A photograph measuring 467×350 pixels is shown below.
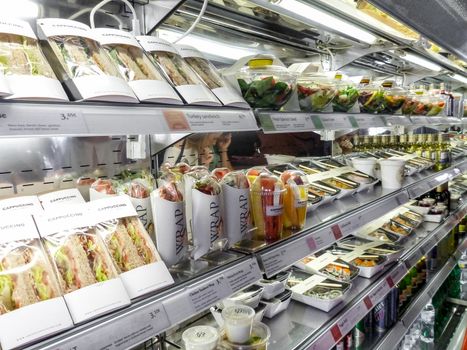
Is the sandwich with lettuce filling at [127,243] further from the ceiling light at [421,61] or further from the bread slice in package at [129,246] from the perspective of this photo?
the ceiling light at [421,61]

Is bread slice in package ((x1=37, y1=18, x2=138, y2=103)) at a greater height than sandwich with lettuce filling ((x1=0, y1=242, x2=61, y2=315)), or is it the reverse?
bread slice in package ((x1=37, y1=18, x2=138, y2=103))

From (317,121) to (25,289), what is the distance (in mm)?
1067

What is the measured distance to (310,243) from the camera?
4.39 ft

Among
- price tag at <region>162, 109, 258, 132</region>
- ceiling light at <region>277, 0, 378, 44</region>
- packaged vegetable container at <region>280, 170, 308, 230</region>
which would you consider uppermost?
ceiling light at <region>277, 0, 378, 44</region>

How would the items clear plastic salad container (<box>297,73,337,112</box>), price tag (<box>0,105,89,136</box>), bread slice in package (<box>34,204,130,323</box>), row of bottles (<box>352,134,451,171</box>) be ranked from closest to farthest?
1. price tag (<box>0,105,89,136</box>)
2. bread slice in package (<box>34,204,130,323</box>)
3. clear plastic salad container (<box>297,73,337,112</box>)
4. row of bottles (<box>352,134,451,171</box>)

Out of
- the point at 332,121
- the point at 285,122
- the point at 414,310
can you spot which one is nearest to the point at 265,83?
the point at 285,122

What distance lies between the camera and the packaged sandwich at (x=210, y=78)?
116 cm

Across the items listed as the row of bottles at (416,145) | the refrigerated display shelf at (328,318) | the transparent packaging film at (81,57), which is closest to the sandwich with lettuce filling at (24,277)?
the transparent packaging film at (81,57)

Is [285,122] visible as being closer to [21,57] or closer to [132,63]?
[132,63]

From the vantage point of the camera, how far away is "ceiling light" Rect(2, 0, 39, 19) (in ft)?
3.80

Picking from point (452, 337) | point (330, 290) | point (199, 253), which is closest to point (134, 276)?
point (199, 253)

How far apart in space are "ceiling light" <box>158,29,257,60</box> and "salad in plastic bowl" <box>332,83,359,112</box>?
1.74ft

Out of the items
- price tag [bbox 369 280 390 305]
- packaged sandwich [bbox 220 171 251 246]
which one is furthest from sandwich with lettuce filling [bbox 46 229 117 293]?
price tag [bbox 369 280 390 305]

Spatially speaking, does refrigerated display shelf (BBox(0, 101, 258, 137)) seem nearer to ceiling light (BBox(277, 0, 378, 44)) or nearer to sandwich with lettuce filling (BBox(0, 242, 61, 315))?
sandwich with lettuce filling (BBox(0, 242, 61, 315))
